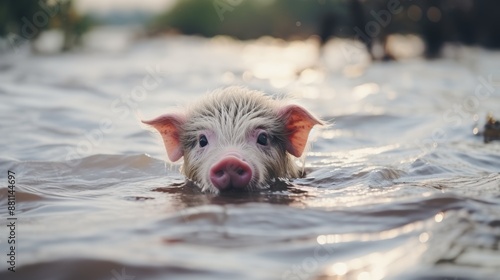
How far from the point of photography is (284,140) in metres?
6.29

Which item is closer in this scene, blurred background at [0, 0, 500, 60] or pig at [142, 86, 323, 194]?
pig at [142, 86, 323, 194]

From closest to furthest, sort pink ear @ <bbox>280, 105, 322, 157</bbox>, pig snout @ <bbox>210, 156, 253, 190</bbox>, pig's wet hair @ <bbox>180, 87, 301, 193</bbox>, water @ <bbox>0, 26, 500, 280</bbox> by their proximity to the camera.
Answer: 1. water @ <bbox>0, 26, 500, 280</bbox>
2. pig snout @ <bbox>210, 156, 253, 190</bbox>
3. pig's wet hair @ <bbox>180, 87, 301, 193</bbox>
4. pink ear @ <bbox>280, 105, 322, 157</bbox>

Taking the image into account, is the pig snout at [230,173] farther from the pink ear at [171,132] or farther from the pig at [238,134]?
the pink ear at [171,132]

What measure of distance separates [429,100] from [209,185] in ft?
22.7

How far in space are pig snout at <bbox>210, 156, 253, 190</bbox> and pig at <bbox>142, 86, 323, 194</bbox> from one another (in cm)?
7

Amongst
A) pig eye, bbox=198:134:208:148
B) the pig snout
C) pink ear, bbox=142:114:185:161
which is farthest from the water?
pig eye, bbox=198:134:208:148

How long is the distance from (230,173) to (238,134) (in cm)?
62

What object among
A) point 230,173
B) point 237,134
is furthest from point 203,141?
point 230,173

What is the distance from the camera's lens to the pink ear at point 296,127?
6.17 m

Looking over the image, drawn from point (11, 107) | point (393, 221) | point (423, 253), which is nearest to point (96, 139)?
point (11, 107)

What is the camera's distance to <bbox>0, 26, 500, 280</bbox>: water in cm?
359

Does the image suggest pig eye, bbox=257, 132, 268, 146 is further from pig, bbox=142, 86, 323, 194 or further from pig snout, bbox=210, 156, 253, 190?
pig snout, bbox=210, 156, 253, 190

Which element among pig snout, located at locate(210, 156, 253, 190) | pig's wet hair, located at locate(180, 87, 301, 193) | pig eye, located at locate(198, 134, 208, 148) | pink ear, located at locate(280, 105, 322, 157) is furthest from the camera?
pink ear, located at locate(280, 105, 322, 157)

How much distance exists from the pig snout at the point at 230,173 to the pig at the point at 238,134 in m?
0.07
